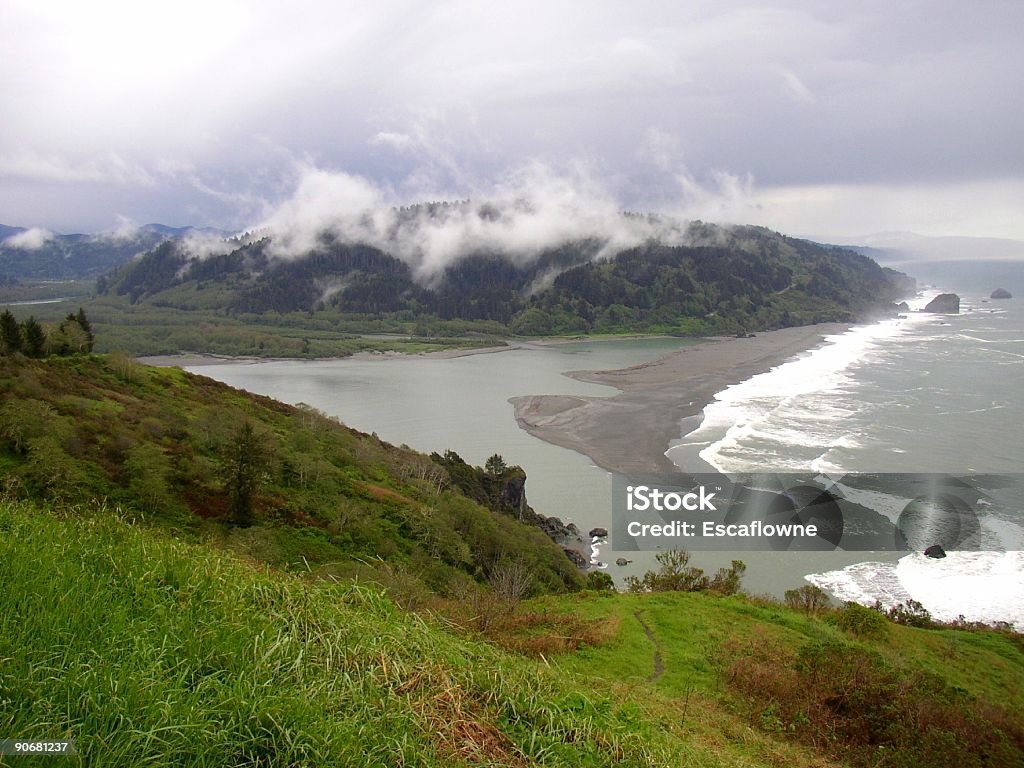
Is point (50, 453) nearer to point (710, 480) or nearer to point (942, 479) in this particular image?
point (710, 480)

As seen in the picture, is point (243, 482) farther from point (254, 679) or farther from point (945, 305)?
point (945, 305)

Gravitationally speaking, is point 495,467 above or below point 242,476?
below

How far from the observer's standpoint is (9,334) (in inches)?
1243

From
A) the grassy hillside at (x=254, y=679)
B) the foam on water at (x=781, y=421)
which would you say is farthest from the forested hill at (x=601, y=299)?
the grassy hillside at (x=254, y=679)

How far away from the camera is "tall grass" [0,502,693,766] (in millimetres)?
3260

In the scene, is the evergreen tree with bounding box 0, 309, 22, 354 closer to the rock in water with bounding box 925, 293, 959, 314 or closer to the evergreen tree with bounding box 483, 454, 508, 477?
the evergreen tree with bounding box 483, 454, 508, 477

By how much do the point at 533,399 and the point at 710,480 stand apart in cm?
3147

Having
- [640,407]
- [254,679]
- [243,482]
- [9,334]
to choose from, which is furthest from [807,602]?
[640,407]

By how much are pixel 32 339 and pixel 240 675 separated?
38.2 metres

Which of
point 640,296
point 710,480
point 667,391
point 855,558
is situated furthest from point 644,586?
point 640,296

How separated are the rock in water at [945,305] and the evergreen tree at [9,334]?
18270 centimetres

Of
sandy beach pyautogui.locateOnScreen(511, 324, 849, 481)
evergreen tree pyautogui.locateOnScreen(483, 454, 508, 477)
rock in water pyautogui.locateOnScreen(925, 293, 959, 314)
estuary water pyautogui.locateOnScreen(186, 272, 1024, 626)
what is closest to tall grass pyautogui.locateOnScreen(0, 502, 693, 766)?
estuary water pyautogui.locateOnScreen(186, 272, 1024, 626)

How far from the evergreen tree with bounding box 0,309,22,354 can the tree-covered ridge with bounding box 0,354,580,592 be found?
171 centimetres

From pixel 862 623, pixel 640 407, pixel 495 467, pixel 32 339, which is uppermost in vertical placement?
pixel 32 339
